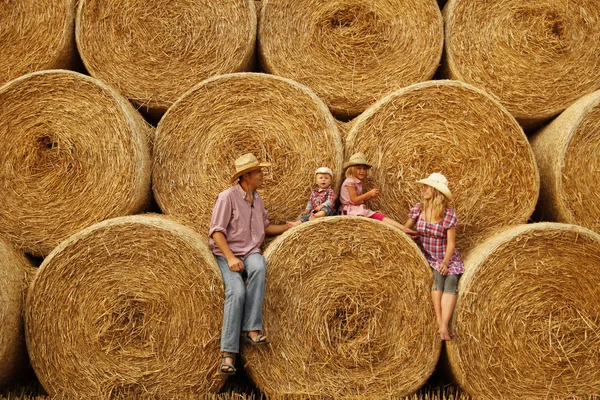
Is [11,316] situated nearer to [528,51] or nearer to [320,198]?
[320,198]

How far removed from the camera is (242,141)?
177 inches

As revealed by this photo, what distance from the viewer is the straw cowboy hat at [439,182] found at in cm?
409

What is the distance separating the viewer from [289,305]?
12.7 feet

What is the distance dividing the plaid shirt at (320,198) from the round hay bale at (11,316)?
1.97m

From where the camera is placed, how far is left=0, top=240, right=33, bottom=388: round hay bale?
3598 mm

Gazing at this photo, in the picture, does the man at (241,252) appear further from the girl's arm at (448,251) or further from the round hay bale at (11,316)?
the round hay bale at (11,316)

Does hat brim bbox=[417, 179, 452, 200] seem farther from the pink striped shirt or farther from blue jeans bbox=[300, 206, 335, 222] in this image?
the pink striped shirt

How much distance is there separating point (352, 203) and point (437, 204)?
2.02ft

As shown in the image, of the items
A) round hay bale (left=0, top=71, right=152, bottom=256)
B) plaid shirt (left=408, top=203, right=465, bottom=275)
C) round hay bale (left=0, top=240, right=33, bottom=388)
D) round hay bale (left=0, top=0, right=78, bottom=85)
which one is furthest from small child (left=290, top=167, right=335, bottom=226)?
round hay bale (left=0, top=0, right=78, bottom=85)

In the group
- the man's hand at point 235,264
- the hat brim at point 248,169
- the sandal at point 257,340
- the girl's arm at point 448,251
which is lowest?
the sandal at point 257,340

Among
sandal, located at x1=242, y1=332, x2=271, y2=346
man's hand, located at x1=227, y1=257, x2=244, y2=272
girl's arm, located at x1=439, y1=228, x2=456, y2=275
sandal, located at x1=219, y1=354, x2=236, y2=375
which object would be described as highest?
A: man's hand, located at x1=227, y1=257, x2=244, y2=272

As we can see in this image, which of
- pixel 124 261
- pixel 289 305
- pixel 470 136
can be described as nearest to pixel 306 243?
pixel 289 305

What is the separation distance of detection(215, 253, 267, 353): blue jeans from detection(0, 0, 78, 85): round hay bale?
2.39 meters

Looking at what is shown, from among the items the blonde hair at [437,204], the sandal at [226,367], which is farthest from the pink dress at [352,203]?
the sandal at [226,367]
